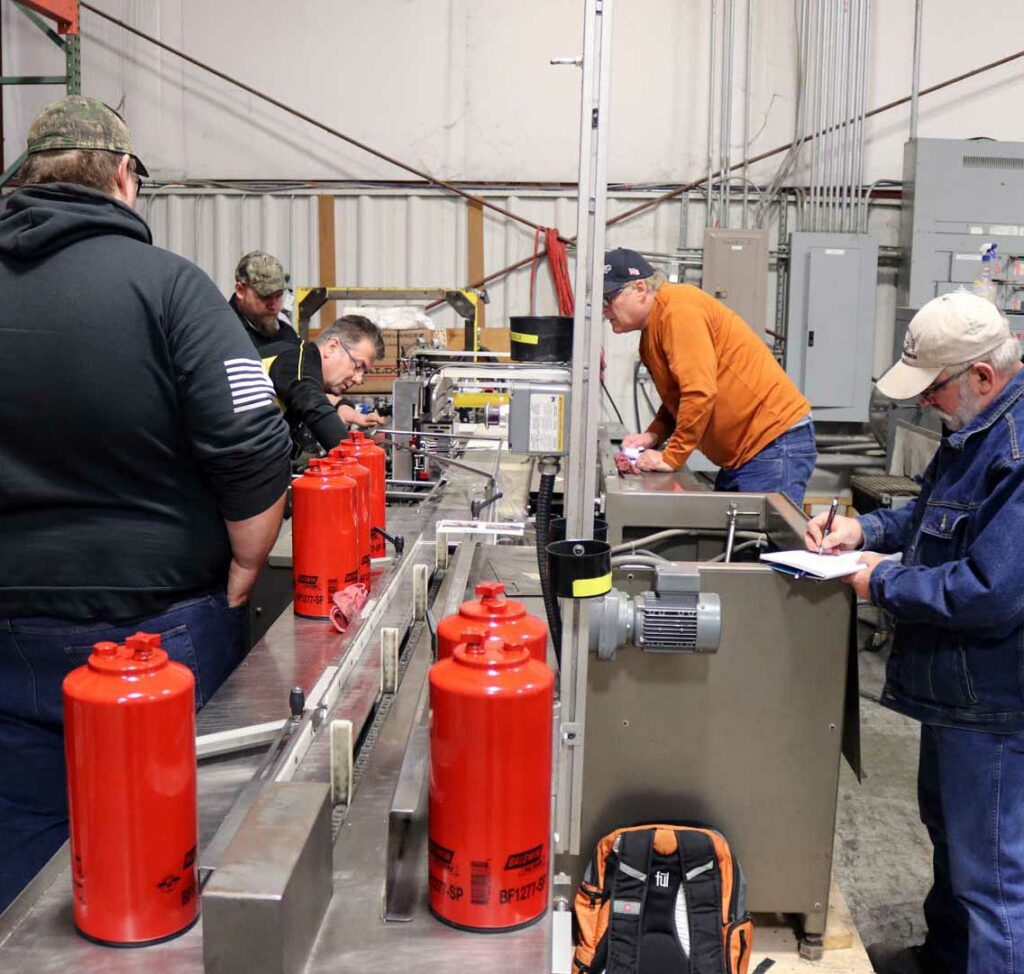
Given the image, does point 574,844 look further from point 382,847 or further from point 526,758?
point 526,758

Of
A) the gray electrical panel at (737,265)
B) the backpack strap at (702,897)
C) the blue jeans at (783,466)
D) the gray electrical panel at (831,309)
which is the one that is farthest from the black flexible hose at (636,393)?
the backpack strap at (702,897)

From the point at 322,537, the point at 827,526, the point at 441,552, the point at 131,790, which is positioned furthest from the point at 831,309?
the point at 131,790

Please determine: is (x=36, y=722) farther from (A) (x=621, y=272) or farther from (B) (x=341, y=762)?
(A) (x=621, y=272)

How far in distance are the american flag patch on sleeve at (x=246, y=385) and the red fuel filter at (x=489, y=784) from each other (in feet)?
1.98

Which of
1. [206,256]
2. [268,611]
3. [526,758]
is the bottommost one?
[268,611]

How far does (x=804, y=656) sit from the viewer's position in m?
1.98

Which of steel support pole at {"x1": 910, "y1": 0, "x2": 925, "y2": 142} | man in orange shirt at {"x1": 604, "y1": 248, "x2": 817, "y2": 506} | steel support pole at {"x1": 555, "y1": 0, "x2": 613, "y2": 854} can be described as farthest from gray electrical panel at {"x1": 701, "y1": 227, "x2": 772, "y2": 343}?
steel support pole at {"x1": 555, "y1": 0, "x2": 613, "y2": 854}

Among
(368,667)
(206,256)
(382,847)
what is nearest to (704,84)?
(206,256)

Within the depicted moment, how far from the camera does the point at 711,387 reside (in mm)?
2803

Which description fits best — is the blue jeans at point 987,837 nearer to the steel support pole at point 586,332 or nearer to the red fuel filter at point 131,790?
the steel support pole at point 586,332

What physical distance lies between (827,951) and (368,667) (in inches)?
45.8

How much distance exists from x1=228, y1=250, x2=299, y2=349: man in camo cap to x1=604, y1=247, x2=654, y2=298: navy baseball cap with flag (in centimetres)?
99

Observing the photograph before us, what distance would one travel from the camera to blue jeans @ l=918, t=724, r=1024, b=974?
68.8 inches

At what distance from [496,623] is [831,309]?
4447 millimetres
